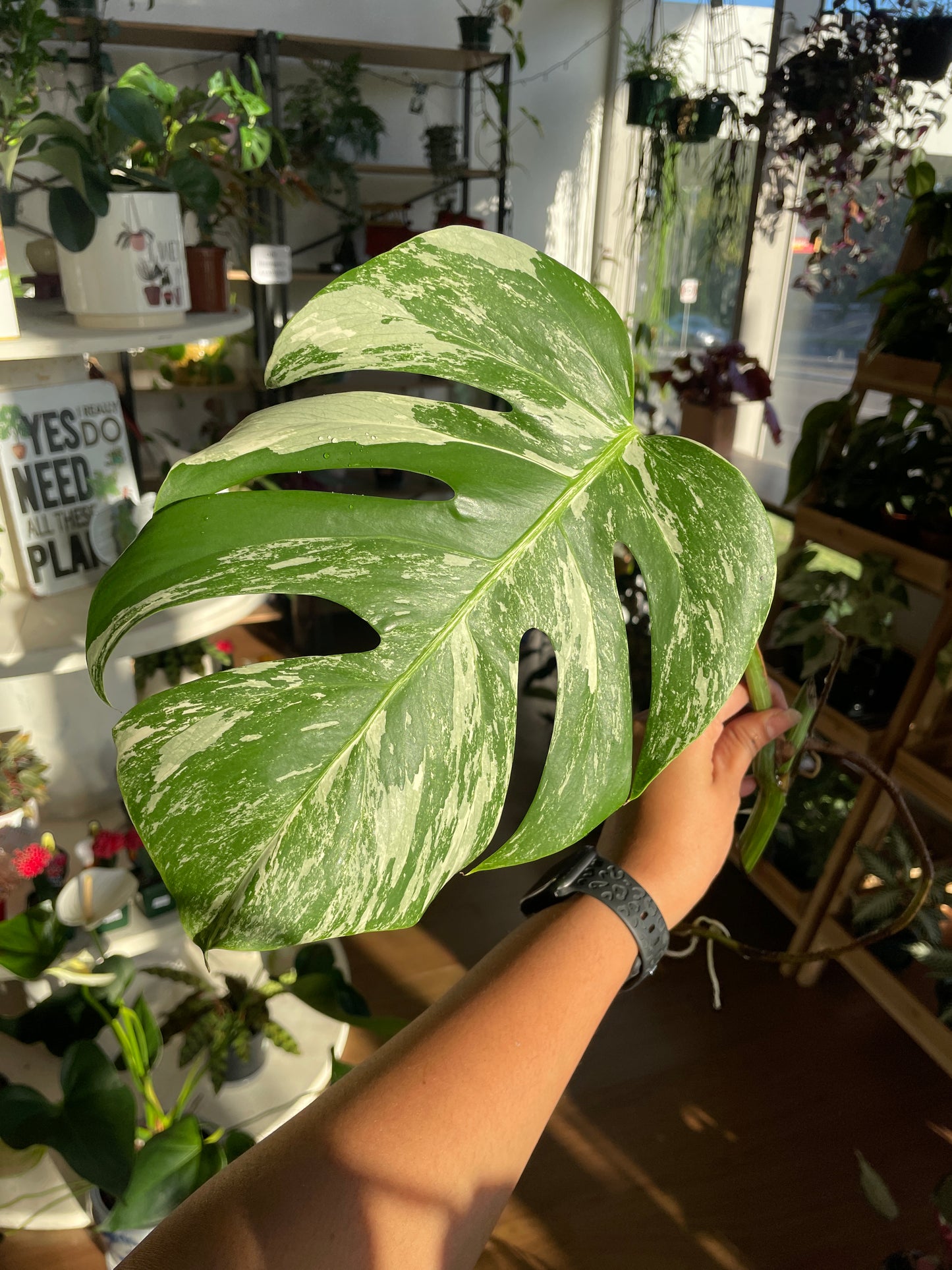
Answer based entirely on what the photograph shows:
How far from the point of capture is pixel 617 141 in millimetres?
3346

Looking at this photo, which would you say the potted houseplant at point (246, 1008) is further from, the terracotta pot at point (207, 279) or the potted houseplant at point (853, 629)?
the terracotta pot at point (207, 279)

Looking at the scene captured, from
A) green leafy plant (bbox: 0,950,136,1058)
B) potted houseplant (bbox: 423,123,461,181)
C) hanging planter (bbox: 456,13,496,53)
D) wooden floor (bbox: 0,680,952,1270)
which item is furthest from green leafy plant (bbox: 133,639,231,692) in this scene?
hanging planter (bbox: 456,13,496,53)

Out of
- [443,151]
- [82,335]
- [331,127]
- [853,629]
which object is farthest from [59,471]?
[443,151]

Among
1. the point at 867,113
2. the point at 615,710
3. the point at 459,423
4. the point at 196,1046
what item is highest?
the point at 867,113

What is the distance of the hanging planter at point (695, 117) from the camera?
2105mm

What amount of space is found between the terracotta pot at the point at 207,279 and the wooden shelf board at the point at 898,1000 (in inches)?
62.8

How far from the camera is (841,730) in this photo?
143 cm

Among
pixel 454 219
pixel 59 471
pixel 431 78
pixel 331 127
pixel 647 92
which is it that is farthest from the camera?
pixel 431 78

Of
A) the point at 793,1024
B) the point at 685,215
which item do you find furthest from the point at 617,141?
the point at 793,1024

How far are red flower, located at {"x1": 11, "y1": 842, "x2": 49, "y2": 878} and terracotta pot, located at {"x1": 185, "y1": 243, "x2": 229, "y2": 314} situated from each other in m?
1.03

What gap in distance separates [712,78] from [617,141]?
0.72m

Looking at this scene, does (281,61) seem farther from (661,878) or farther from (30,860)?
(661,878)

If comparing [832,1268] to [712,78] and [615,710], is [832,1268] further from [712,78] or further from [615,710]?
[712,78]

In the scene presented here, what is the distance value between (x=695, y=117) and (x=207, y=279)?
137 centimetres
